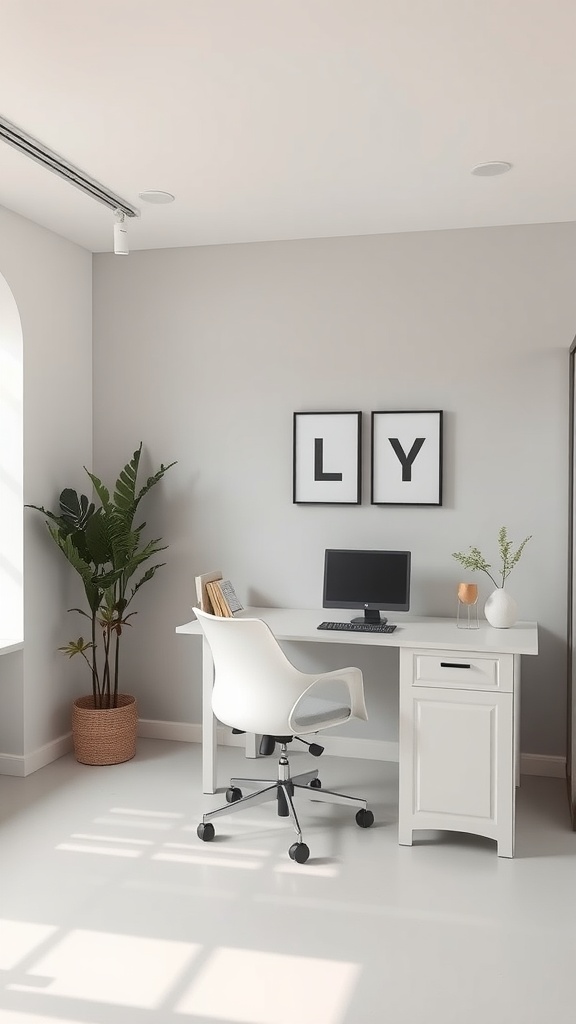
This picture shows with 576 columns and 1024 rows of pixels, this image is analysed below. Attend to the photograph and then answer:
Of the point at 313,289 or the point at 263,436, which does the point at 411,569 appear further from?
the point at 313,289

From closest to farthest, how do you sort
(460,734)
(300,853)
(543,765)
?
(300,853) → (460,734) → (543,765)

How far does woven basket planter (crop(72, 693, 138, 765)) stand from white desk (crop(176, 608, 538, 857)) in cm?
156

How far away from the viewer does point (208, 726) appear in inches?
144

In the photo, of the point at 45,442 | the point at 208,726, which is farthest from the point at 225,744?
the point at 45,442

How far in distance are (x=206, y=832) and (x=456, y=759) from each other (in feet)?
3.32

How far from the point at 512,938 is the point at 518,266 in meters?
2.88

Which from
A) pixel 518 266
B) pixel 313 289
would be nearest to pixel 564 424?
pixel 518 266

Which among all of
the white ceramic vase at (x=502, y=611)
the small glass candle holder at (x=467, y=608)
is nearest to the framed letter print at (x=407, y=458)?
the small glass candle holder at (x=467, y=608)

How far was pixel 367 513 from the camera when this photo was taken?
4.21m

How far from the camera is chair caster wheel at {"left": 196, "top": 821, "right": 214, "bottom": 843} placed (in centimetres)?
326

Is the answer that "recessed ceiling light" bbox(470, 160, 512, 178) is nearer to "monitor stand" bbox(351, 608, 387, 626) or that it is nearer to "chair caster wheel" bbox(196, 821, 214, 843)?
"monitor stand" bbox(351, 608, 387, 626)

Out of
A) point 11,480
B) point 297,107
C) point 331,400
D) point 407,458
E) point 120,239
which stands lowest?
point 11,480

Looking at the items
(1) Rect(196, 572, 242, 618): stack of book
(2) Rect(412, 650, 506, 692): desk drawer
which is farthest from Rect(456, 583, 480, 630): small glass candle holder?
(1) Rect(196, 572, 242, 618): stack of book

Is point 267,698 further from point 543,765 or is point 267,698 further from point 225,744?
point 543,765
